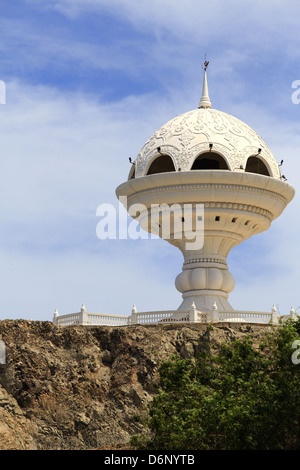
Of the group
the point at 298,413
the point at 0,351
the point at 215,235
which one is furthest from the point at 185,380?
the point at 215,235

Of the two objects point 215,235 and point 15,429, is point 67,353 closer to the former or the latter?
point 15,429

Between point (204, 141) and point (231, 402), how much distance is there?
17.2m

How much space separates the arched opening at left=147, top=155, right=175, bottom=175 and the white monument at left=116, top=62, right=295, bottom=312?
1302 mm

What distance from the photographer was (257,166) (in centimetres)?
6394

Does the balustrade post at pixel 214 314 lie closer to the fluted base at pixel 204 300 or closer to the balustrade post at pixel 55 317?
the fluted base at pixel 204 300

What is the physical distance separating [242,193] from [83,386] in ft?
39.9

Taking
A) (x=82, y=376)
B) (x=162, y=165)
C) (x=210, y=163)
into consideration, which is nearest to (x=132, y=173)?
(x=162, y=165)

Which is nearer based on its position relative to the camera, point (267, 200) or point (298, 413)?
point (298, 413)

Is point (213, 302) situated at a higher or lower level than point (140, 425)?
higher

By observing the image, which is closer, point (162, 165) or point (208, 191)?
point (208, 191)

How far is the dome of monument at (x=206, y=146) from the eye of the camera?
61.1 m

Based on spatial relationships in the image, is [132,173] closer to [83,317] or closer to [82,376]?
Result: [83,317]

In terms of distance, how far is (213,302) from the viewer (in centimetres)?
6094

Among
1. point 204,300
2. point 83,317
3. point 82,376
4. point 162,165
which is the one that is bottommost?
point 82,376
